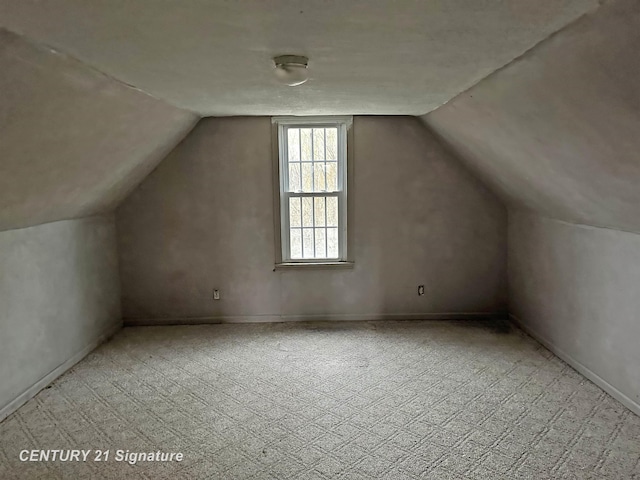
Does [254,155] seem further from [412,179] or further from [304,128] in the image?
[412,179]

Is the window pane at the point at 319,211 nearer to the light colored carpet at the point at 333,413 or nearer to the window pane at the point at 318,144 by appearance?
the window pane at the point at 318,144

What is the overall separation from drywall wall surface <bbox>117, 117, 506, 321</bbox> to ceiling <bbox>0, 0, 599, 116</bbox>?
1587 mm

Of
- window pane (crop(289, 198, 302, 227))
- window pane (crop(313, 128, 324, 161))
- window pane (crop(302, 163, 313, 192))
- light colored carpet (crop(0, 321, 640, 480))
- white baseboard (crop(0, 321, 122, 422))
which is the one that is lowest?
light colored carpet (crop(0, 321, 640, 480))

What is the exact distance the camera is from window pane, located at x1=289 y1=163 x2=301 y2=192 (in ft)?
14.9

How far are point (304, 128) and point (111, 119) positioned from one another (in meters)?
2.11

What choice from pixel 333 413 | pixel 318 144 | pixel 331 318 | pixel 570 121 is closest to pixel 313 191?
pixel 318 144

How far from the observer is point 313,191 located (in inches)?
179

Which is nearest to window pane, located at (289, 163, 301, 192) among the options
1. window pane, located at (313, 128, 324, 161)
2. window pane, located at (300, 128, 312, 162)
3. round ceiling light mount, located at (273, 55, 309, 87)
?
window pane, located at (300, 128, 312, 162)

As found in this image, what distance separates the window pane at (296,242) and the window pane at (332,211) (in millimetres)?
332

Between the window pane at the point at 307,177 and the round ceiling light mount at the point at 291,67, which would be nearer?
the round ceiling light mount at the point at 291,67

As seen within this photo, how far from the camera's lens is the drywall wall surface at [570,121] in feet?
5.22

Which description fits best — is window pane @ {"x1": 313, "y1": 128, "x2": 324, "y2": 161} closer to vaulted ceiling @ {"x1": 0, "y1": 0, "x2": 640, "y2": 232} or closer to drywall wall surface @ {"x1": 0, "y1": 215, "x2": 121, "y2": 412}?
vaulted ceiling @ {"x1": 0, "y1": 0, "x2": 640, "y2": 232}

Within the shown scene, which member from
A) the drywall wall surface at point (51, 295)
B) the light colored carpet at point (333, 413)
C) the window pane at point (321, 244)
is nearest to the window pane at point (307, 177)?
the window pane at point (321, 244)

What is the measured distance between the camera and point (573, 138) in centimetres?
230
